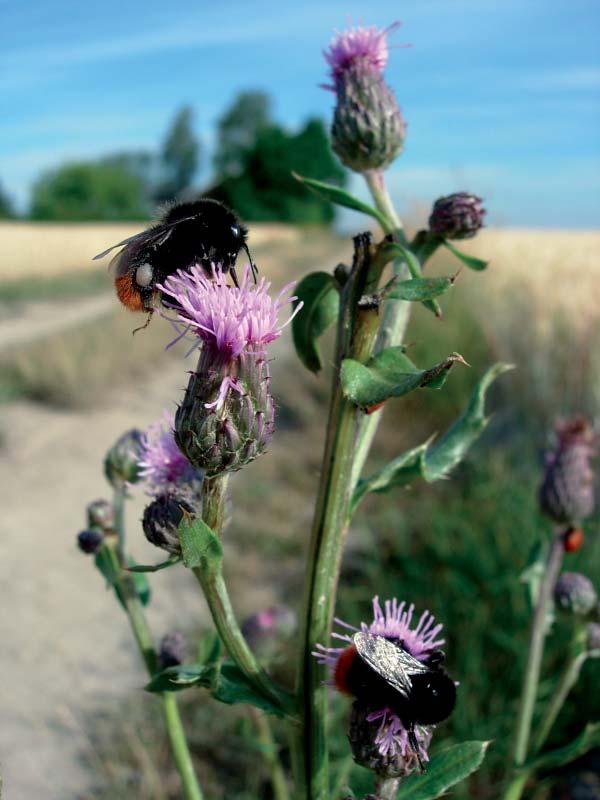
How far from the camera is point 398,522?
490cm

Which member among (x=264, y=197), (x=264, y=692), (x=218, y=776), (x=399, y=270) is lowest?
(x=218, y=776)

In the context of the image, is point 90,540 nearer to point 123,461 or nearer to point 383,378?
point 123,461

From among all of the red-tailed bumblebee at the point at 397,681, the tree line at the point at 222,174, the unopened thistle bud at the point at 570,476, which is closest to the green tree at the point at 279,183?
the tree line at the point at 222,174

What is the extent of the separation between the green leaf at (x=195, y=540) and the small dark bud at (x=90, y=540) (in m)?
0.57

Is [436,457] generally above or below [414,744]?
above

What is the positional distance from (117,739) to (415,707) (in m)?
2.97

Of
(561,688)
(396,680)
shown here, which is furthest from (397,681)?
(561,688)

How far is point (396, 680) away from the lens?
98cm

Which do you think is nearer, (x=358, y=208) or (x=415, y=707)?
(x=415, y=707)

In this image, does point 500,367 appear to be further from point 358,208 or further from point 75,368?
point 75,368

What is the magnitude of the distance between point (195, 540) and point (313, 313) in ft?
1.56

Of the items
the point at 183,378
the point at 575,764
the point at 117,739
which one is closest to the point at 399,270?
the point at 575,764

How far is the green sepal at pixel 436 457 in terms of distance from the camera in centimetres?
129

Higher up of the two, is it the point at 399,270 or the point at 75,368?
the point at 399,270
